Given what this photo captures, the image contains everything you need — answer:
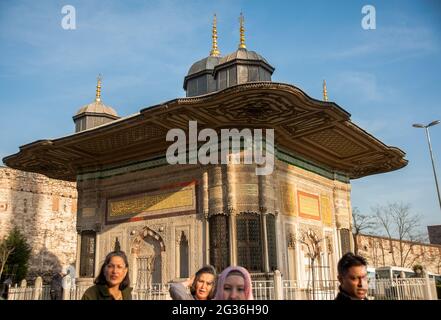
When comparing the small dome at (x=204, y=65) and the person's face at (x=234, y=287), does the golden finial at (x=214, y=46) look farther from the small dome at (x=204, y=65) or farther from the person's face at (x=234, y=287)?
the person's face at (x=234, y=287)

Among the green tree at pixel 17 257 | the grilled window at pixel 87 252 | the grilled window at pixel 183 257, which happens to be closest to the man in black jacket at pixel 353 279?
the grilled window at pixel 183 257

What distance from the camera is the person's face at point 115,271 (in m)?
2.75

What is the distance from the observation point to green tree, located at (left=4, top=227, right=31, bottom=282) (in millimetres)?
23109

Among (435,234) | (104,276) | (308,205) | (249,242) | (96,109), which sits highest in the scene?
(96,109)

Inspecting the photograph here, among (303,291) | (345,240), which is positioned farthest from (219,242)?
(345,240)

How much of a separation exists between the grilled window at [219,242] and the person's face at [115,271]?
7815 mm

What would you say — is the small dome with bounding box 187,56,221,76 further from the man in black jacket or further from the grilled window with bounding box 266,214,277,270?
the man in black jacket

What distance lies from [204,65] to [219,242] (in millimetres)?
5850

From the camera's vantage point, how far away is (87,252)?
43.5 feet

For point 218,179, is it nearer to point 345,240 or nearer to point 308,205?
point 308,205

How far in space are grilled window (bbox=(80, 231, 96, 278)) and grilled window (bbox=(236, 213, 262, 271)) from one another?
5.22 m

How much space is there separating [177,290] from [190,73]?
1160cm

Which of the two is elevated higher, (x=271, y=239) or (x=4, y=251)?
(x=4, y=251)
